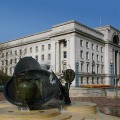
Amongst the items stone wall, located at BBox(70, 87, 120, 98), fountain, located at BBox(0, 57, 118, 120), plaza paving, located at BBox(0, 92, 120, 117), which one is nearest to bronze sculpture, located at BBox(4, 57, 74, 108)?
fountain, located at BBox(0, 57, 118, 120)

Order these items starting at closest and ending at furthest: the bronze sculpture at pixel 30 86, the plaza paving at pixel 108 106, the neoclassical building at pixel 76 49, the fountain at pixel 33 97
Result: the fountain at pixel 33 97
the bronze sculpture at pixel 30 86
the plaza paving at pixel 108 106
the neoclassical building at pixel 76 49

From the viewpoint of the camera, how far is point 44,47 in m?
62.1

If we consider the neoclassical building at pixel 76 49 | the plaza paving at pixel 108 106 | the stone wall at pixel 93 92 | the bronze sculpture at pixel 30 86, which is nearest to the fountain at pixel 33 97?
the bronze sculpture at pixel 30 86

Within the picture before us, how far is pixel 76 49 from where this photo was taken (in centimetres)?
5428

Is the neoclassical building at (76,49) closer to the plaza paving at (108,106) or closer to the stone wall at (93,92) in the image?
the stone wall at (93,92)

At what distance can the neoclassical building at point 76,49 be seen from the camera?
54719mm

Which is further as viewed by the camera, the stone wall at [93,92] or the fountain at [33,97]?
the stone wall at [93,92]

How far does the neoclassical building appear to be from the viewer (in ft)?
180

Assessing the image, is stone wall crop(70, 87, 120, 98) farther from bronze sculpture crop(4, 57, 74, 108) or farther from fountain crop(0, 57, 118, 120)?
bronze sculpture crop(4, 57, 74, 108)

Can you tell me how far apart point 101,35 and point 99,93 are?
40.6 m

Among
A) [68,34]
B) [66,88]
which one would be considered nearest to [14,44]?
[68,34]

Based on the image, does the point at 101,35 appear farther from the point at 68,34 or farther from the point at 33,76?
the point at 33,76

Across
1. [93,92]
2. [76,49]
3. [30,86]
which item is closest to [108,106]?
[30,86]

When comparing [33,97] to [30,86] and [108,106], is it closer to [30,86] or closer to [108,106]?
[30,86]
